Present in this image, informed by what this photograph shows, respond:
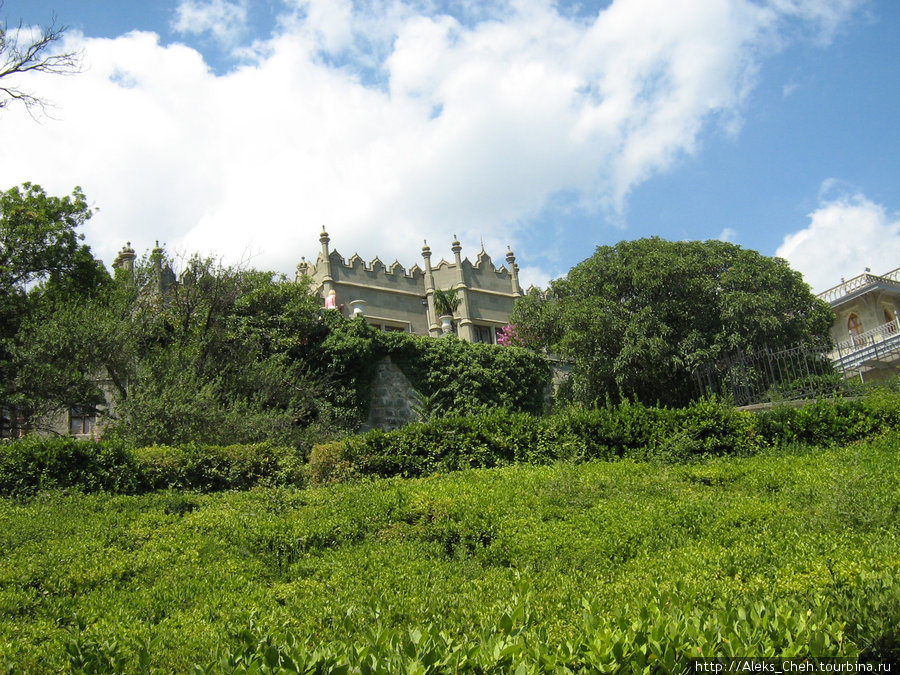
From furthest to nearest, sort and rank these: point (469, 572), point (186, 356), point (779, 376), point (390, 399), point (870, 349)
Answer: point (870, 349) → point (390, 399) → point (779, 376) → point (186, 356) → point (469, 572)

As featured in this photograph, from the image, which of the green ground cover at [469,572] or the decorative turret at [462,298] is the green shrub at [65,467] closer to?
the green ground cover at [469,572]

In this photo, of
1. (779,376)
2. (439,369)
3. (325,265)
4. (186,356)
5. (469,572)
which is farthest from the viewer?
(325,265)

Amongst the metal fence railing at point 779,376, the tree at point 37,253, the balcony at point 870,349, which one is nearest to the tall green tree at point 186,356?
the tree at point 37,253

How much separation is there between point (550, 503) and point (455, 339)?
13120 mm

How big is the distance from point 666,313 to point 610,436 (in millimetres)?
8247

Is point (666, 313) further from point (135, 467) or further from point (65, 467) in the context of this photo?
point (65, 467)

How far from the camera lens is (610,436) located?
11742 millimetres

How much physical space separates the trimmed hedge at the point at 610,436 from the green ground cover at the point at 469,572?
1.28 meters

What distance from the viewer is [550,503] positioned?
8297 millimetres

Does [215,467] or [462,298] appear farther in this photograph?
[462,298]

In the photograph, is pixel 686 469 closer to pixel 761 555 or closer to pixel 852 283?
pixel 761 555

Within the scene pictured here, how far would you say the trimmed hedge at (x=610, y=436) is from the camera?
1130 centimetres

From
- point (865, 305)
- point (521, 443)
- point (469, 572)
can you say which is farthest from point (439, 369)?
point (865, 305)

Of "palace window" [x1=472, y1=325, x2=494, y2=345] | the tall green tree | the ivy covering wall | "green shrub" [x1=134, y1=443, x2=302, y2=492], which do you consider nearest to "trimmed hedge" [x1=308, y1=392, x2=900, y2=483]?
"green shrub" [x1=134, y1=443, x2=302, y2=492]
